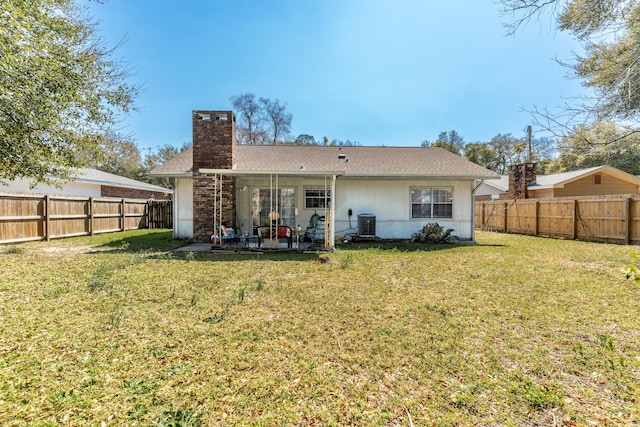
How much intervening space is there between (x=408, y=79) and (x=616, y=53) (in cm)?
913

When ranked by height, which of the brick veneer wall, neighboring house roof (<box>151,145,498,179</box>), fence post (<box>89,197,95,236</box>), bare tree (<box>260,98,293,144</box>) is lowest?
fence post (<box>89,197,95,236</box>)

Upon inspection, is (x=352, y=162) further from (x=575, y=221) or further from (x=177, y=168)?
(x=575, y=221)

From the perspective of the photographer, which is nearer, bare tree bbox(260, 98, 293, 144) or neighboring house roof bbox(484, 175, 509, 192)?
neighboring house roof bbox(484, 175, 509, 192)

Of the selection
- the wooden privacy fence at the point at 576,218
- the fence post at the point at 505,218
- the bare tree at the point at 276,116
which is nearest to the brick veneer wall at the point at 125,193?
the bare tree at the point at 276,116

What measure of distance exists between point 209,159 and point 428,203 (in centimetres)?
859

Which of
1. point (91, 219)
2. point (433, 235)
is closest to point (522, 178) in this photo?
point (433, 235)

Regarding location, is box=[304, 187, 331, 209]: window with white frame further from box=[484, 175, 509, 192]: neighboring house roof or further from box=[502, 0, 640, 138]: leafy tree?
box=[484, 175, 509, 192]: neighboring house roof

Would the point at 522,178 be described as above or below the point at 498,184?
below

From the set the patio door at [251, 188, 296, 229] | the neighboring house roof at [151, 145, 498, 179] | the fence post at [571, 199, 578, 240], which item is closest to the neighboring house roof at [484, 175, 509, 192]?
the fence post at [571, 199, 578, 240]

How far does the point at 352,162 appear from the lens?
12.4 m

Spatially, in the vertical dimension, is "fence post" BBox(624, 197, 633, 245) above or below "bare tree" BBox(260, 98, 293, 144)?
below

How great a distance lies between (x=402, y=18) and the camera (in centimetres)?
852

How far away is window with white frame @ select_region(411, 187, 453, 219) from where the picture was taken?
11633 mm

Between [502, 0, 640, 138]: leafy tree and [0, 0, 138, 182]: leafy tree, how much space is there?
7876 millimetres
